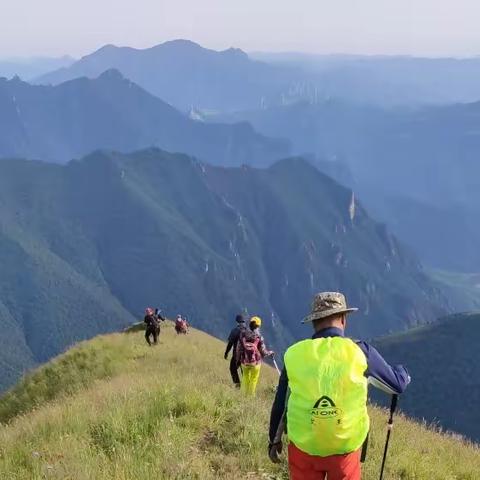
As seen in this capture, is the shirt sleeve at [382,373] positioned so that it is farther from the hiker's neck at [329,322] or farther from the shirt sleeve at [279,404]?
the shirt sleeve at [279,404]

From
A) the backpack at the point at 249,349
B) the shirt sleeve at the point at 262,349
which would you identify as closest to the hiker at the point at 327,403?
the backpack at the point at 249,349

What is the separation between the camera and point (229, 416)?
9492 millimetres

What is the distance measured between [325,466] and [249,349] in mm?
9880

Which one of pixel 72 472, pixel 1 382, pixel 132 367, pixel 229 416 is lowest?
pixel 1 382

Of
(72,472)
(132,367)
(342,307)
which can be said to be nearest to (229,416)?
(72,472)

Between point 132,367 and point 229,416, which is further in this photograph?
point 132,367

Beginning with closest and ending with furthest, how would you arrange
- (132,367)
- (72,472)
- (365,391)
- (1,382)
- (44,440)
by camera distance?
1. (365,391)
2. (72,472)
3. (44,440)
4. (132,367)
5. (1,382)

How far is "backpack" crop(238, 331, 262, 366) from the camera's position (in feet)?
48.3

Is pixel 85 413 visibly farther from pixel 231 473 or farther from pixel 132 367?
pixel 132 367

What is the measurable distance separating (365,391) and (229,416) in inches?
185

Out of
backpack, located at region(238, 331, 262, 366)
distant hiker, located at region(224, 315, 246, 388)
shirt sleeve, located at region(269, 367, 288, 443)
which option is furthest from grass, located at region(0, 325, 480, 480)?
distant hiker, located at region(224, 315, 246, 388)

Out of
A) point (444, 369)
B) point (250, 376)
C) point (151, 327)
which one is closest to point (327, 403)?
point (250, 376)

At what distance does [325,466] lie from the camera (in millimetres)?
5098

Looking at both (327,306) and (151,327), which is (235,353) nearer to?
(327,306)
